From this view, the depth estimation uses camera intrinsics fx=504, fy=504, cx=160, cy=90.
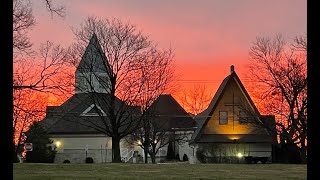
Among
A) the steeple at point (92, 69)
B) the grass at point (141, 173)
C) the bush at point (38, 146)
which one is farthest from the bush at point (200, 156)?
the grass at point (141, 173)

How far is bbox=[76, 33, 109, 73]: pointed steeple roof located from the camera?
40.1 meters

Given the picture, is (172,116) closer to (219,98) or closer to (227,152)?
(219,98)

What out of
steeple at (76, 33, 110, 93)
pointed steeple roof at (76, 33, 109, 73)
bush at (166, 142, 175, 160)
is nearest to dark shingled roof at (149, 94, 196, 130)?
bush at (166, 142, 175, 160)

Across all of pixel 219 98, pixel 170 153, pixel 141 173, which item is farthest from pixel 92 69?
pixel 141 173

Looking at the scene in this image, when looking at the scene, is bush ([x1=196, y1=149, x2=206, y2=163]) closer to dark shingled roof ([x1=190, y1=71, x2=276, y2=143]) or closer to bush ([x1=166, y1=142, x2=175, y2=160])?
dark shingled roof ([x1=190, y1=71, x2=276, y2=143])

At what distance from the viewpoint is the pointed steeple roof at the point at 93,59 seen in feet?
132

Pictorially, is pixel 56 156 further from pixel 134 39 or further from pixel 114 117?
pixel 134 39

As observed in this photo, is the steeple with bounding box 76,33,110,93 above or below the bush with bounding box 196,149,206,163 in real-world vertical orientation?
above

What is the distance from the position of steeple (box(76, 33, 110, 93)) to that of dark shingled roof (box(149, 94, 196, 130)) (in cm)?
1114

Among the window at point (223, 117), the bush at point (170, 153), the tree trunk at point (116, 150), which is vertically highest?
the window at point (223, 117)

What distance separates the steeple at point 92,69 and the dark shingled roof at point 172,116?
11137 millimetres

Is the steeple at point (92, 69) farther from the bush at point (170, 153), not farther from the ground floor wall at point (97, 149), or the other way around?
the bush at point (170, 153)

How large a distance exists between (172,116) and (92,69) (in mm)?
14492
